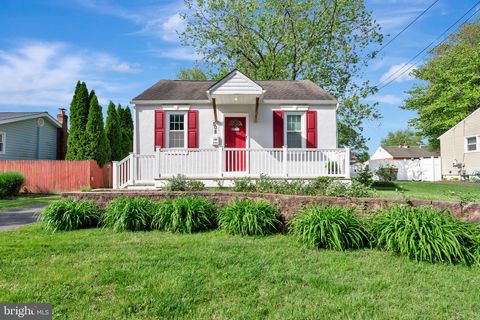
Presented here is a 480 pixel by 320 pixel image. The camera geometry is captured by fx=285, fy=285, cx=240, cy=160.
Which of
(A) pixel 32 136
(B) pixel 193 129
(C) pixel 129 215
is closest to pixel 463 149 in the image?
(B) pixel 193 129

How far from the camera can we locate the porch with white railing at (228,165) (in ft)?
30.5

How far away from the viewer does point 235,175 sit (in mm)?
9305

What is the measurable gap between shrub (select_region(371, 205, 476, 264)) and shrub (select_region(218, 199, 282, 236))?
1.70m

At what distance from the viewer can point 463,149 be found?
67.9 feet

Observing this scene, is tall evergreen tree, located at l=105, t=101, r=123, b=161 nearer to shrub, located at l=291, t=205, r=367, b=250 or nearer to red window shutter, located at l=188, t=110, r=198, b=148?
red window shutter, located at l=188, t=110, r=198, b=148

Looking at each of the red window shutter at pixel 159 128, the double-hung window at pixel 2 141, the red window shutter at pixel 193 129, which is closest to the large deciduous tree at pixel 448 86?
the red window shutter at pixel 193 129

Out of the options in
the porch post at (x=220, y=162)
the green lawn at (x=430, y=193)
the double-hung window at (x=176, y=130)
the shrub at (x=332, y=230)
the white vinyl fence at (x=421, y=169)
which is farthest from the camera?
the white vinyl fence at (x=421, y=169)

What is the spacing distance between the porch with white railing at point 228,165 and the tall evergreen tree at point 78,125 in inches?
241

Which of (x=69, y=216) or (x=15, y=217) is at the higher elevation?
(x=69, y=216)

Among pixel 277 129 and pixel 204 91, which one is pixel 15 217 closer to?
pixel 204 91

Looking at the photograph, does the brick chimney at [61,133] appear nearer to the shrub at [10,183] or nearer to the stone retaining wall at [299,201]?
the shrub at [10,183]

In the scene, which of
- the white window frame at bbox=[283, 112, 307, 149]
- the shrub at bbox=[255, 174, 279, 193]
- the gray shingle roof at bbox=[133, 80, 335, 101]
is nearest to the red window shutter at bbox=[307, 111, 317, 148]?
the white window frame at bbox=[283, 112, 307, 149]

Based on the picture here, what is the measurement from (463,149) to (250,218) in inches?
888

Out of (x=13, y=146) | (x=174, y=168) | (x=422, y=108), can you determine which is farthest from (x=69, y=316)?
(x=422, y=108)
